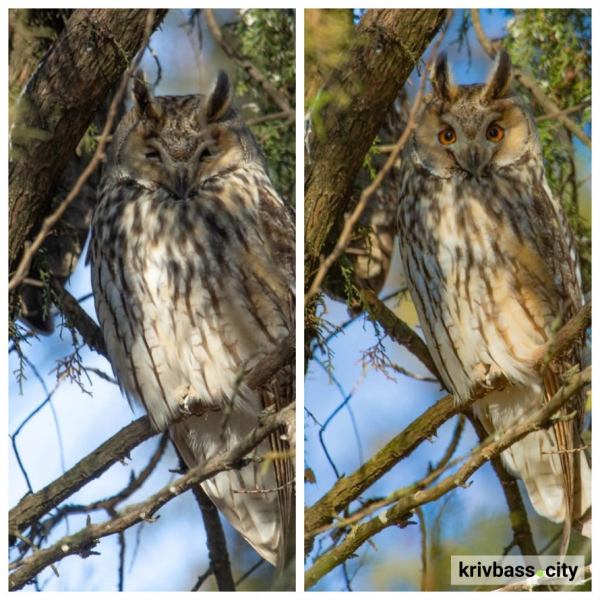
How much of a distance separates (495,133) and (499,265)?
1.36 ft

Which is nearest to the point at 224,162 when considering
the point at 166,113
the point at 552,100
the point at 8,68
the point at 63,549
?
the point at 166,113

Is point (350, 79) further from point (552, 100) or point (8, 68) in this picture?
point (8, 68)

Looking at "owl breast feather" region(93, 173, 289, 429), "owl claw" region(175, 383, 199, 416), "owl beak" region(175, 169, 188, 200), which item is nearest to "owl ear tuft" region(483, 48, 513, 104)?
"owl breast feather" region(93, 173, 289, 429)

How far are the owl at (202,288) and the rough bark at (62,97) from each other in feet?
0.43

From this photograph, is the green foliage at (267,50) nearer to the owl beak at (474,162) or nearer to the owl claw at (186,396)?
Answer: the owl beak at (474,162)

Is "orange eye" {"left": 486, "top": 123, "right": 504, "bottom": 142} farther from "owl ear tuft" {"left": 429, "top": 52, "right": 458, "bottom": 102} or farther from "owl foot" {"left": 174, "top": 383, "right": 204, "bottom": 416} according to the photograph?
"owl foot" {"left": 174, "top": 383, "right": 204, "bottom": 416}

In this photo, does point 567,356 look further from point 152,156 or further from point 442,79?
point 152,156

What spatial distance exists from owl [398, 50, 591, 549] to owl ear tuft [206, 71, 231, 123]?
62 centimetres

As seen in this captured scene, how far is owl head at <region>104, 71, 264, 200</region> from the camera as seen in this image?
110 inches

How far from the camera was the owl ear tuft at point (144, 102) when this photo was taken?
2.81 metres

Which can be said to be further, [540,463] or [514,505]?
[540,463]

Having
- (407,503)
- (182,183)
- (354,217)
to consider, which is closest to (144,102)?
(182,183)

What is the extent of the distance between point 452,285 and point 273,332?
570mm

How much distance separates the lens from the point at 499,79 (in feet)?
9.36
